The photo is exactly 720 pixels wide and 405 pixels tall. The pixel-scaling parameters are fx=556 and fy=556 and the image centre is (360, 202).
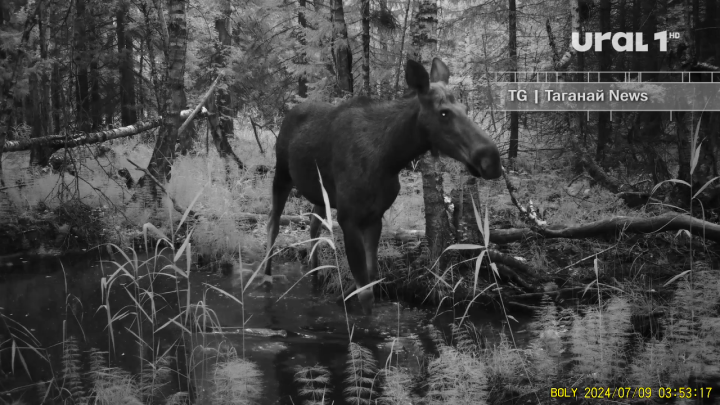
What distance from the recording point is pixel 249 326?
5.84 meters

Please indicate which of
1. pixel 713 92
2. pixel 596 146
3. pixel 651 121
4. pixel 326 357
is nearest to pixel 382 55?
pixel 596 146

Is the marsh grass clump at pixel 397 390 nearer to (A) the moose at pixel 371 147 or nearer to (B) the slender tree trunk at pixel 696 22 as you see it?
(A) the moose at pixel 371 147

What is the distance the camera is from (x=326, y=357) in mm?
5059

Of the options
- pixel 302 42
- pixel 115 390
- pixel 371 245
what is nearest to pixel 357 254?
pixel 371 245

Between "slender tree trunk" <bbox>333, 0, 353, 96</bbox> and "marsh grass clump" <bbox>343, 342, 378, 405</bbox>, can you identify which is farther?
"slender tree trunk" <bbox>333, 0, 353, 96</bbox>

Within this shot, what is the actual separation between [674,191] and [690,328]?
161 inches

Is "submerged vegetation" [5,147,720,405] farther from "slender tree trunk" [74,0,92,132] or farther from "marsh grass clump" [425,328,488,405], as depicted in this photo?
"slender tree trunk" [74,0,92,132]

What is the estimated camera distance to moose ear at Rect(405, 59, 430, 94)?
480 centimetres

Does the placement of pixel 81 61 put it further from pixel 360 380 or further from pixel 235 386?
pixel 360 380

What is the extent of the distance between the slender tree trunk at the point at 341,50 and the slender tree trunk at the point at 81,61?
4.14 metres

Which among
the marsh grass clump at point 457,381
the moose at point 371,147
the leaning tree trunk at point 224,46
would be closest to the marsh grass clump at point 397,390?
the marsh grass clump at point 457,381

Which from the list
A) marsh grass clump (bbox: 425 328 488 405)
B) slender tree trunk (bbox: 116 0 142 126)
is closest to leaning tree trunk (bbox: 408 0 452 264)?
marsh grass clump (bbox: 425 328 488 405)

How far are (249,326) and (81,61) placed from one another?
10.6 m

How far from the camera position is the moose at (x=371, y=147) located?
15.5ft
